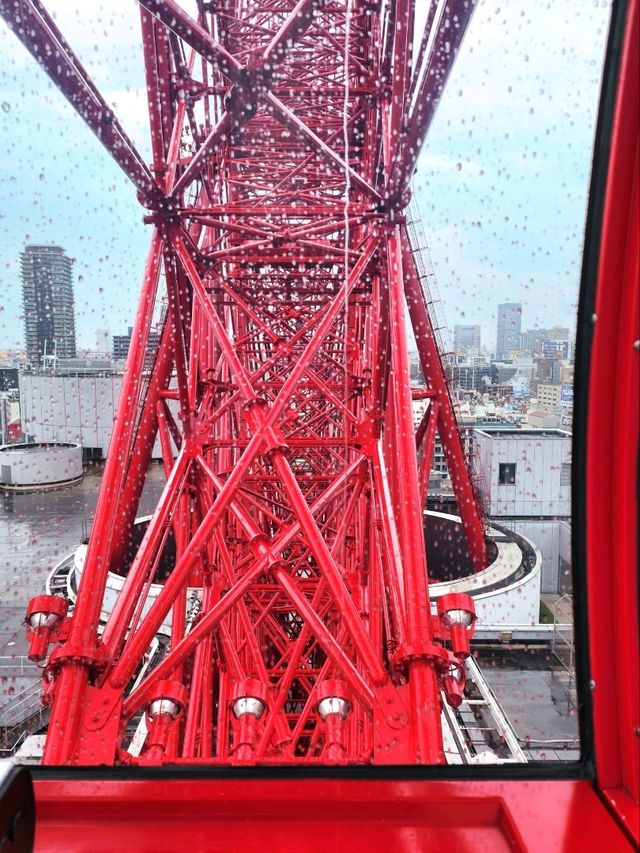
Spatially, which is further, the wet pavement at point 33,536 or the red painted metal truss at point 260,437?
the wet pavement at point 33,536

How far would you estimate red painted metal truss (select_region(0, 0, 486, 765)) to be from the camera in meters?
2.83

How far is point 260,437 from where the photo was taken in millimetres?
3963

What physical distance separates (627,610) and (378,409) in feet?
12.8

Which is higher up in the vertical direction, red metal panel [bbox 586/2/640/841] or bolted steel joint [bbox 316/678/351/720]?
red metal panel [bbox 586/2/640/841]

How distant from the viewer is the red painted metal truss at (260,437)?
283cm

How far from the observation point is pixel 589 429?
52.2 inches

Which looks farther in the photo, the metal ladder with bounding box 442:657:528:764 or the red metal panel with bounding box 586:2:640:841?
the metal ladder with bounding box 442:657:528:764

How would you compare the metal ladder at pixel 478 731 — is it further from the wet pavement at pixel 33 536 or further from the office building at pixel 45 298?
the wet pavement at pixel 33 536

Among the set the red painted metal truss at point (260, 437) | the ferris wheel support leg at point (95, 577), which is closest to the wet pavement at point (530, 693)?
the red painted metal truss at point (260, 437)

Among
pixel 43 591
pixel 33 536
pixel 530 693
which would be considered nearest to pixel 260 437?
pixel 530 693

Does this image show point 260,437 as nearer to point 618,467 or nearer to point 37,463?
point 618,467

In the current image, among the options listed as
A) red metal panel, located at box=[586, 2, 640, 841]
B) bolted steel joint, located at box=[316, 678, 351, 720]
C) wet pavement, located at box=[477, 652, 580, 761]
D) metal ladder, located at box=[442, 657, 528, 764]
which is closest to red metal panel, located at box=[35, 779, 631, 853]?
red metal panel, located at box=[586, 2, 640, 841]

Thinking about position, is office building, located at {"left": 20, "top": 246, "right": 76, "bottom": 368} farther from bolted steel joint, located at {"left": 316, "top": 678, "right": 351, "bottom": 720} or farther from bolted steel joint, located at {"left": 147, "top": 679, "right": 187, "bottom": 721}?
bolted steel joint, located at {"left": 316, "top": 678, "right": 351, "bottom": 720}

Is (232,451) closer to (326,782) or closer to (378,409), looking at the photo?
(378,409)
